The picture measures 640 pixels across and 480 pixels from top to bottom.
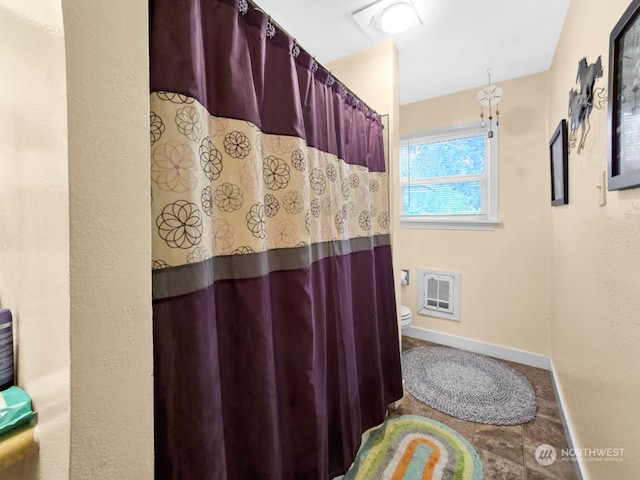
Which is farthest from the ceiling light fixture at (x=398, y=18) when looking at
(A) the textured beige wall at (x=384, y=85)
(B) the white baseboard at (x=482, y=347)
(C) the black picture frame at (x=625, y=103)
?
(B) the white baseboard at (x=482, y=347)

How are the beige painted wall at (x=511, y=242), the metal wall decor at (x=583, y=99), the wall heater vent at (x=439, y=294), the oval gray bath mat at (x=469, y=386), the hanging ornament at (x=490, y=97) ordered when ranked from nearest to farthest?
the metal wall decor at (x=583, y=99), the oval gray bath mat at (x=469, y=386), the hanging ornament at (x=490, y=97), the beige painted wall at (x=511, y=242), the wall heater vent at (x=439, y=294)

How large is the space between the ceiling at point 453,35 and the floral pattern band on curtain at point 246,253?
64cm

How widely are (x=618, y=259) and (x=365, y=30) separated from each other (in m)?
1.58

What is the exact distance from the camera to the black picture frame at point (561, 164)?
1478 millimetres

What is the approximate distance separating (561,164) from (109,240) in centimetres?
201

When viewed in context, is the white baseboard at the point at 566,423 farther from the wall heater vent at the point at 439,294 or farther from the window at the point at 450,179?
the window at the point at 450,179

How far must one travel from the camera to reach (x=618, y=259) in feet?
2.75

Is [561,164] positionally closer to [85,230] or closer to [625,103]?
[625,103]

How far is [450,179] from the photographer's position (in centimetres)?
246

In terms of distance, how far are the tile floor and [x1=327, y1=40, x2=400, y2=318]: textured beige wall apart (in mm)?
780

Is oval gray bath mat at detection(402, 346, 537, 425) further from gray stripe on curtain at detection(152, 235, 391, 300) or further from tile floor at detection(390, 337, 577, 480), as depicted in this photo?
gray stripe on curtain at detection(152, 235, 391, 300)

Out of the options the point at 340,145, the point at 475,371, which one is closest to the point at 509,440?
the point at 475,371

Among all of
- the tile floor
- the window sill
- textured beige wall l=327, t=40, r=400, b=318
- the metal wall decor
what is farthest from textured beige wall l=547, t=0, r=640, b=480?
textured beige wall l=327, t=40, r=400, b=318

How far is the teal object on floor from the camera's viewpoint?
0.43 meters
